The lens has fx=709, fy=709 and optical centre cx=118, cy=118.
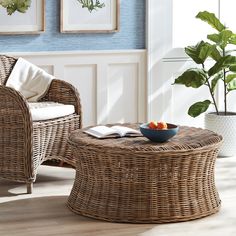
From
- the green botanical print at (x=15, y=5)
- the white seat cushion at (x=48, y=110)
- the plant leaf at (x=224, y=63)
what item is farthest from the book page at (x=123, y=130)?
the green botanical print at (x=15, y=5)

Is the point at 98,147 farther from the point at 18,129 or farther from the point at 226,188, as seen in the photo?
the point at 226,188

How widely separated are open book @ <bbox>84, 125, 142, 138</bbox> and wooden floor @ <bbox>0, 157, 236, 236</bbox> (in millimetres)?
458

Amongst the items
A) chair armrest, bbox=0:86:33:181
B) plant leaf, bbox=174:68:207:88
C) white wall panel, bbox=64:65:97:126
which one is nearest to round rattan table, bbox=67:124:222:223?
chair armrest, bbox=0:86:33:181

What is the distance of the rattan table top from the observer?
3.77m

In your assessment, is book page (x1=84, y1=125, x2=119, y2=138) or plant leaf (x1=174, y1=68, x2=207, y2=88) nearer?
book page (x1=84, y1=125, x2=119, y2=138)

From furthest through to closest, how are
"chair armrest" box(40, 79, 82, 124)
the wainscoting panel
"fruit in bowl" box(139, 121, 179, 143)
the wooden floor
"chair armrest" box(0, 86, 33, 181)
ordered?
the wainscoting panel < "chair armrest" box(40, 79, 82, 124) < "chair armrest" box(0, 86, 33, 181) < "fruit in bowl" box(139, 121, 179, 143) < the wooden floor

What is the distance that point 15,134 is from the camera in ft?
14.5

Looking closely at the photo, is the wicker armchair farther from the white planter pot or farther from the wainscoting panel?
the white planter pot

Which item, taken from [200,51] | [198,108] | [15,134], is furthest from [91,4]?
[15,134]

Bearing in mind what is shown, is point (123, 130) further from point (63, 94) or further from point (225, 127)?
point (225, 127)

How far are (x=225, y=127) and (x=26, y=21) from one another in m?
1.73

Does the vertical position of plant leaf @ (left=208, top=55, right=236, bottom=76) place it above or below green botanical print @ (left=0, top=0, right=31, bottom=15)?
below

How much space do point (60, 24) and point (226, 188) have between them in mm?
1837

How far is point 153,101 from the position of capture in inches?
228
